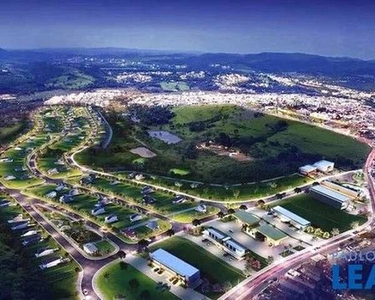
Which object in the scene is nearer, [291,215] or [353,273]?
[353,273]

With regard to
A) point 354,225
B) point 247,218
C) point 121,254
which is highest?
point 247,218

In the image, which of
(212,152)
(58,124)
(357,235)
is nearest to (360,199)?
(357,235)

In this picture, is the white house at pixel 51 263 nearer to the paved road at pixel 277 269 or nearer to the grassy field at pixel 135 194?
the grassy field at pixel 135 194

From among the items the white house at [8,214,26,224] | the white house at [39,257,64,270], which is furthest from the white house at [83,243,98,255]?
the white house at [8,214,26,224]

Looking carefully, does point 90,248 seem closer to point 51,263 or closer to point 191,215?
point 51,263

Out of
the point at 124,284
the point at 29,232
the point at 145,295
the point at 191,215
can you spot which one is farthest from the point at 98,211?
the point at 145,295

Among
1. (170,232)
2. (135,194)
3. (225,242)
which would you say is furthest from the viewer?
(135,194)

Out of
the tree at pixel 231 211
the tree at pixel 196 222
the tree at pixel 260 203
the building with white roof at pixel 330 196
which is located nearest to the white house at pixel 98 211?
the tree at pixel 196 222
